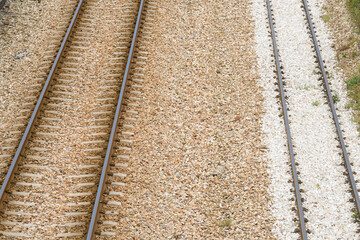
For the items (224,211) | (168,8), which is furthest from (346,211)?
(168,8)

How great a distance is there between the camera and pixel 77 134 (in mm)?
8219

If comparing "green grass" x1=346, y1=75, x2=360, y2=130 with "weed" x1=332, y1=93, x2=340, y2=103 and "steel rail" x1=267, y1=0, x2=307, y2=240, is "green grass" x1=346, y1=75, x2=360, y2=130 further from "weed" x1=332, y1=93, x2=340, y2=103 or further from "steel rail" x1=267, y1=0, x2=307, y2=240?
"steel rail" x1=267, y1=0, x2=307, y2=240

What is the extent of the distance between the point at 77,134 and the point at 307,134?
18.8 feet

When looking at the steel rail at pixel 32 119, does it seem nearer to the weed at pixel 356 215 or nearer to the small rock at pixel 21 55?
the small rock at pixel 21 55

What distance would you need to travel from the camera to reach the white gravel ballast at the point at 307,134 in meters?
6.79

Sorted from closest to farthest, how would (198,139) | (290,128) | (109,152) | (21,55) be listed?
(109,152), (198,139), (290,128), (21,55)

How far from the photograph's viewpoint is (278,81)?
932 centimetres

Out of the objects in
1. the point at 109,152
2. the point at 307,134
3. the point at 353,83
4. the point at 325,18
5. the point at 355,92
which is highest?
the point at 325,18

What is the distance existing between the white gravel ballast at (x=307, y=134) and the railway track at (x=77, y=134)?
3.52m

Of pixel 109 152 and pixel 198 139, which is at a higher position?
pixel 198 139

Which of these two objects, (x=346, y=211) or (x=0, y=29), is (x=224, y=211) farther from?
(x=0, y=29)

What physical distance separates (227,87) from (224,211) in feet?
12.1

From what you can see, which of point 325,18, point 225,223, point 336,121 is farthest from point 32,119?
point 325,18

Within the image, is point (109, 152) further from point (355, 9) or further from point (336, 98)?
point (355, 9)
